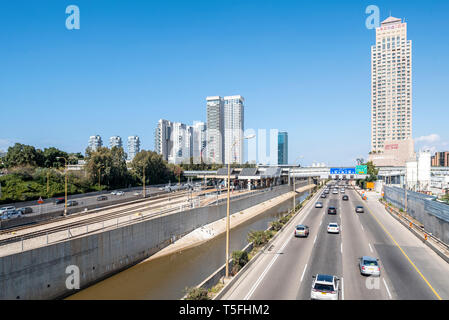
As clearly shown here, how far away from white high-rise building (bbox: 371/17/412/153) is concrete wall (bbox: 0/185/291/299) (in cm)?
16029

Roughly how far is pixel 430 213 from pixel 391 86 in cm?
15978

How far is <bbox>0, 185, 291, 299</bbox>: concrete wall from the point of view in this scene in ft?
55.4

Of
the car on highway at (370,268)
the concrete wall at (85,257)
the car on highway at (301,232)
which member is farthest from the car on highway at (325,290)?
the concrete wall at (85,257)

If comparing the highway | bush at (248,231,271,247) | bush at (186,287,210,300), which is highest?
bush at (186,287,210,300)

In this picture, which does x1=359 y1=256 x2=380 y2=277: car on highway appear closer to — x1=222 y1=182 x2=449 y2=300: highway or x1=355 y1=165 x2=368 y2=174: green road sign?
x1=222 y1=182 x2=449 y2=300: highway

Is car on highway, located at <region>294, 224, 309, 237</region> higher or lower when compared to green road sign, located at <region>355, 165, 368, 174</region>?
lower

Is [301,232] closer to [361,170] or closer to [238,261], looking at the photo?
[238,261]

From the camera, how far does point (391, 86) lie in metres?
164

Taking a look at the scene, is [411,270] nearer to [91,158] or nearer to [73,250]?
[73,250]

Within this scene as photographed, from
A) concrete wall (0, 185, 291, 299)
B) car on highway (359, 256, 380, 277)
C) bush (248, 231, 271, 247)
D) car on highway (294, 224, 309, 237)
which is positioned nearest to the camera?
concrete wall (0, 185, 291, 299)

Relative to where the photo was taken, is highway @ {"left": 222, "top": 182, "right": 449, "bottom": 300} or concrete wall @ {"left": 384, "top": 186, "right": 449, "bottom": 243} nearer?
highway @ {"left": 222, "top": 182, "right": 449, "bottom": 300}

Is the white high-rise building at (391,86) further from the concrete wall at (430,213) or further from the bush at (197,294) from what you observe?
the bush at (197,294)

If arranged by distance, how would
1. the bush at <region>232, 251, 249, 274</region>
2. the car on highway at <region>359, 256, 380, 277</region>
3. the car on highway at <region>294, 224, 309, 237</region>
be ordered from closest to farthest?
the car on highway at <region>359, 256, 380, 277</region>
the bush at <region>232, 251, 249, 274</region>
the car on highway at <region>294, 224, 309, 237</region>

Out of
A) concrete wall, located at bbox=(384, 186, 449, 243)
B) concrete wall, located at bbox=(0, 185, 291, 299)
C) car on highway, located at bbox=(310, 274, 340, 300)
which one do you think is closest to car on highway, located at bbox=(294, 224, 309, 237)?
concrete wall, located at bbox=(384, 186, 449, 243)
